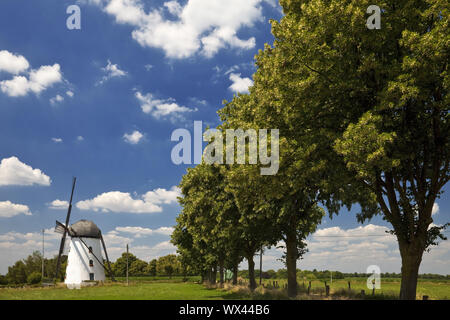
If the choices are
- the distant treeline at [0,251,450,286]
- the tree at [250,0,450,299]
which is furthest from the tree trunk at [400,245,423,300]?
the distant treeline at [0,251,450,286]

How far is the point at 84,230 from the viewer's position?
262 ft

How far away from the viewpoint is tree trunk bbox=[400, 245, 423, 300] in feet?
61.0

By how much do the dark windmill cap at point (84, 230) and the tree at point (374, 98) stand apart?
7004cm

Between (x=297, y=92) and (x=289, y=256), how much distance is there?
17607mm

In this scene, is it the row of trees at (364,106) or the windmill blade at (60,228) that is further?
the windmill blade at (60,228)

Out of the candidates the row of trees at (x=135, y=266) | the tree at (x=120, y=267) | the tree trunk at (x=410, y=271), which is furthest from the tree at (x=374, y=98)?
the tree at (x=120, y=267)

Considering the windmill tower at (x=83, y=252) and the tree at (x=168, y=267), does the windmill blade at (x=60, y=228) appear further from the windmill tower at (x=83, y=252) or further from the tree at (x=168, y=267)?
the tree at (x=168, y=267)

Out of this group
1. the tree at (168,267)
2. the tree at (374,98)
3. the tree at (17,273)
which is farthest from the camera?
the tree at (168,267)

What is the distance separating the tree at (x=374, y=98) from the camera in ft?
51.9

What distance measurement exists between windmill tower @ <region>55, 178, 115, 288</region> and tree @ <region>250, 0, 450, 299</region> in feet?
227

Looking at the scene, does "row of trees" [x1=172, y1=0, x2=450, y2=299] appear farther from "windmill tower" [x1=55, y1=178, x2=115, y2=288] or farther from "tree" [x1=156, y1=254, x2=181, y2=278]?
"tree" [x1=156, y1=254, x2=181, y2=278]

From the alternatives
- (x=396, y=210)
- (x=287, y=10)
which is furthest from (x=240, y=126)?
(x=396, y=210)

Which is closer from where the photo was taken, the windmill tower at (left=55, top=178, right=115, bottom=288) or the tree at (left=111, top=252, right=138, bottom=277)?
the windmill tower at (left=55, top=178, right=115, bottom=288)

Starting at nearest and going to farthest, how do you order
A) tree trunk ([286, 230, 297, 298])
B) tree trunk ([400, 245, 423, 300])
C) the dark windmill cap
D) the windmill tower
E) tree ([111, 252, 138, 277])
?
1. tree trunk ([400, 245, 423, 300])
2. tree trunk ([286, 230, 297, 298])
3. the windmill tower
4. the dark windmill cap
5. tree ([111, 252, 138, 277])
